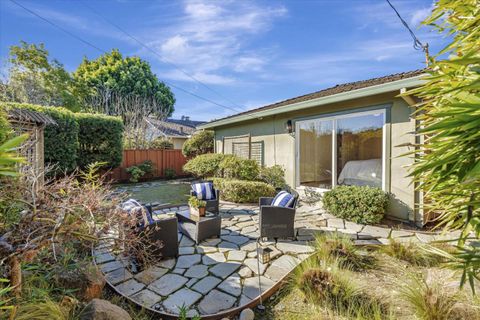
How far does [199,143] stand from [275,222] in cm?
1068

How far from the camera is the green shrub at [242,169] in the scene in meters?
9.09

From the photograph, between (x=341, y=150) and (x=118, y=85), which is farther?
(x=118, y=85)

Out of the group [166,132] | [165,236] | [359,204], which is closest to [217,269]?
[165,236]

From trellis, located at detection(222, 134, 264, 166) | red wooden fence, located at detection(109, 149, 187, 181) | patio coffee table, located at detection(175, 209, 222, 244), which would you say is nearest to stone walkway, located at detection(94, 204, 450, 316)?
patio coffee table, located at detection(175, 209, 222, 244)

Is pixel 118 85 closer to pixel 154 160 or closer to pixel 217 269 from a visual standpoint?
pixel 154 160

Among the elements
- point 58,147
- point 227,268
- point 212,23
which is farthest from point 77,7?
point 227,268

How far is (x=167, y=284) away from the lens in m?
3.52

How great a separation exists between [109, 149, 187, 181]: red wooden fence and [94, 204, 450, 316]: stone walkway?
993 cm

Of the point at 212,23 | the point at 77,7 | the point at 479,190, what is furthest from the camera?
the point at 212,23

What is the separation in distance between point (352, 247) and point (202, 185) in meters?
3.93

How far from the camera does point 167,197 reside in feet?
30.2

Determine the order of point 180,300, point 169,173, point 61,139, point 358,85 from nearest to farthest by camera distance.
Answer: point 180,300 < point 358,85 < point 61,139 < point 169,173

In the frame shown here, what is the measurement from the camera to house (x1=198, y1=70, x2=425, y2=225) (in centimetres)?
573

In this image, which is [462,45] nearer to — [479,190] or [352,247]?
[479,190]
